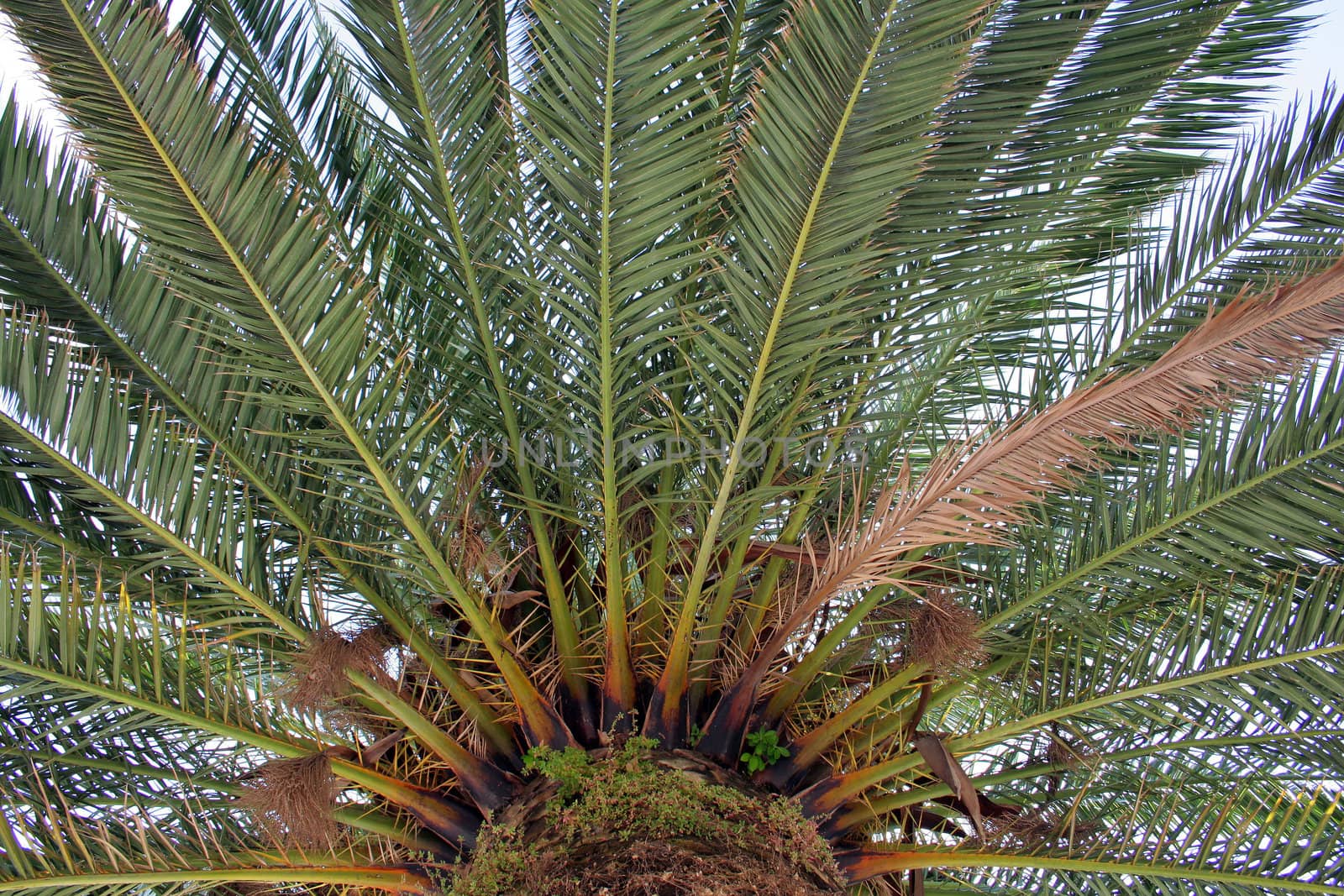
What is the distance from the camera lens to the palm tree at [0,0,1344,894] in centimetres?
299

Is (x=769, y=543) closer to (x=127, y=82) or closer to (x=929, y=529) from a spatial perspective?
(x=929, y=529)

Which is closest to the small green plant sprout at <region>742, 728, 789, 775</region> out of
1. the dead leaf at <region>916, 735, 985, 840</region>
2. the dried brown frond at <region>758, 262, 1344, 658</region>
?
the dead leaf at <region>916, 735, 985, 840</region>

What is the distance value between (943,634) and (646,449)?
124cm

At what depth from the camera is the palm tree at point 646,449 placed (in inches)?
118

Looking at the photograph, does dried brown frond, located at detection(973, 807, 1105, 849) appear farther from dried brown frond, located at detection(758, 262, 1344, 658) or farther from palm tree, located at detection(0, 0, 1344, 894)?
dried brown frond, located at detection(758, 262, 1344, 658)

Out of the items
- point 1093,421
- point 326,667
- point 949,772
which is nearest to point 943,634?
point 949,772

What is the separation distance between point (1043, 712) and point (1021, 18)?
7.27 ft

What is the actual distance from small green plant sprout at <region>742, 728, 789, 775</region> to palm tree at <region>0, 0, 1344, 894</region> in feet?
0.05

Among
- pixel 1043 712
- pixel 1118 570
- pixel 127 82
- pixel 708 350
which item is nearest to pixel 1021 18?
pixel 708 350

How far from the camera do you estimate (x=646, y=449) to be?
13.1 feet

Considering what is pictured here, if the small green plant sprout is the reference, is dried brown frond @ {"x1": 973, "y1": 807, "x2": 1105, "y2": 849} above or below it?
below

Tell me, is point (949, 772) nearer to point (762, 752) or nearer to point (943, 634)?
point (943, 634)

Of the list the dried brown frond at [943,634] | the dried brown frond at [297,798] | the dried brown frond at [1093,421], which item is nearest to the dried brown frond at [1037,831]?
the dried brown frond at [943,634]

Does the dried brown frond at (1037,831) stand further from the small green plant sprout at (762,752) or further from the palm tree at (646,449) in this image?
the small green plant sprout at (762,752)
